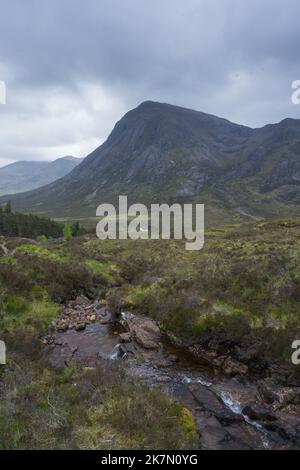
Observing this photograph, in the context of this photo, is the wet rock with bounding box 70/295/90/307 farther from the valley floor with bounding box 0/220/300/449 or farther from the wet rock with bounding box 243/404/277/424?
the wet rock with bounding box 243/404/277/424

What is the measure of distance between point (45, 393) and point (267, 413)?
25.8ft

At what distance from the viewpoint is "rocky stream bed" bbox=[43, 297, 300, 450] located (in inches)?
442

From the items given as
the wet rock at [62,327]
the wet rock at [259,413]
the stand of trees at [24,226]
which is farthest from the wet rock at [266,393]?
the stand of trees at [24,226]

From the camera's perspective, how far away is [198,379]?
14.9 metres

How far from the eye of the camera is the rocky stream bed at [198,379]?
11.2 metres

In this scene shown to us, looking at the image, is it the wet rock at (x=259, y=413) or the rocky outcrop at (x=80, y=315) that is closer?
the wet rock at (x=259, y=413)

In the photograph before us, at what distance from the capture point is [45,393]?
1115 centimetres

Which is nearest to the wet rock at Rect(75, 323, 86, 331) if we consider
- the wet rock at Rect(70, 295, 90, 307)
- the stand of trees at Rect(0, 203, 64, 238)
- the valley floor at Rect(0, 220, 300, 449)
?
the valley floor at Rect(0, 220, 300, 449)

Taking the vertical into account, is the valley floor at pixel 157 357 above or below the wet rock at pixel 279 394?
above

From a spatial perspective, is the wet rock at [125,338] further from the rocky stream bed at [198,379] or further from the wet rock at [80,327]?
the wet rock at [80,327]

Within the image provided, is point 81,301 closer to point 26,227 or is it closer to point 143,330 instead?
point 143,330
